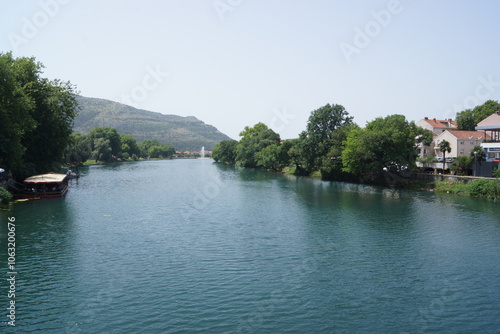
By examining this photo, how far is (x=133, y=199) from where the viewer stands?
5728 cm

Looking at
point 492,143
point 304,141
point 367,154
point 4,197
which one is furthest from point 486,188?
point 4,197

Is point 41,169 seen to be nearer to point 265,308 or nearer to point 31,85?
point 31,85

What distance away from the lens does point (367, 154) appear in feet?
248

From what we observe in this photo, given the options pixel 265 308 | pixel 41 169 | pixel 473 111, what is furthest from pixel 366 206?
pixel 473 111

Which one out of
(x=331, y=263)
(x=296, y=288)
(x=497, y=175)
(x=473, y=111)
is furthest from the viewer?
(x=473, y=111)

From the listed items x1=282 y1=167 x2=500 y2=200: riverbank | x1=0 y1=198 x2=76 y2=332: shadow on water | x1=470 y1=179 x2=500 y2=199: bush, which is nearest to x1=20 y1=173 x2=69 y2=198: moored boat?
x1=0 y1=198 x2=76 y2=332: shadow on water

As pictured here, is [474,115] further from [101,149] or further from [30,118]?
[101,149]

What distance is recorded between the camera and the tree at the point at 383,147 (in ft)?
244

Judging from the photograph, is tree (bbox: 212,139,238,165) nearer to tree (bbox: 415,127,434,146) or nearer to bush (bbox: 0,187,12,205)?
tree (bbox: 415,127,434,146)

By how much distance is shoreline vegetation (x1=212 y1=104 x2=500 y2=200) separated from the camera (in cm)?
6862

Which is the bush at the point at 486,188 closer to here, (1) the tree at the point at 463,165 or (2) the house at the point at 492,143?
(1) the tree at the point at 463,165

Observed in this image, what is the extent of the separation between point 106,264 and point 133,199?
105 ft

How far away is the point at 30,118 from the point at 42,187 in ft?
35.6

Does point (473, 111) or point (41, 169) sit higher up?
point (473, 111)
